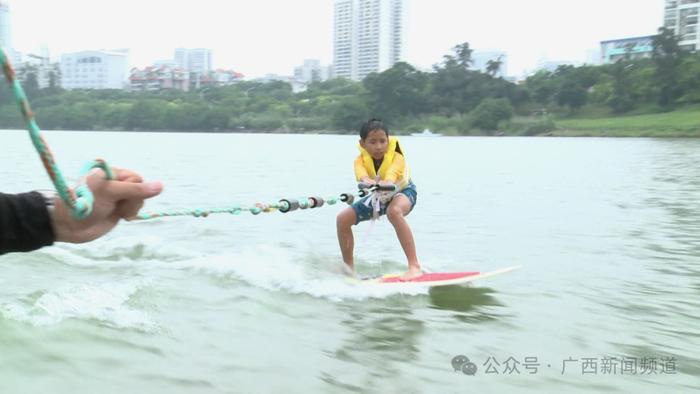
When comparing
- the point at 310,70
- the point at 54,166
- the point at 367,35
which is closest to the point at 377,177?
the point at 54,166

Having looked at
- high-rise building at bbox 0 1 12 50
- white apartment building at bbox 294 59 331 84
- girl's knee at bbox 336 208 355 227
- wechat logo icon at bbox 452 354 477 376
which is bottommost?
wechat logo icon at bbox 452 354 477 376

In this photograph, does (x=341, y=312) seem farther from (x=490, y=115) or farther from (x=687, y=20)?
(x=687, y=20)

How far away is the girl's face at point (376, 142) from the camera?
614 centimetres

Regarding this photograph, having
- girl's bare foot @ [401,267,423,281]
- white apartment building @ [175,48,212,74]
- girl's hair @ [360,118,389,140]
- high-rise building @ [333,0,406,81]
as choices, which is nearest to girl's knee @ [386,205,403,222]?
girl's bare foot @ [401,267,423,281]

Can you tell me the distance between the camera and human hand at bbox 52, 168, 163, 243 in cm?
155

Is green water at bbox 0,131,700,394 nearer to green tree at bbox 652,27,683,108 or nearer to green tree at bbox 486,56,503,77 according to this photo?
green tree at bbox 652,27,683,108

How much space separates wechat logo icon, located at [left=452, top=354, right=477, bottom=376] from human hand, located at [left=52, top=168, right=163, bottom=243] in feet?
7.49

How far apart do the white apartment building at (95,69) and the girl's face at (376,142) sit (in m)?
123

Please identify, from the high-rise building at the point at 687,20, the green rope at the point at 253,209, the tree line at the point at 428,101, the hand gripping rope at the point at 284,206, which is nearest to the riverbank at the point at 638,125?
the tree line at the point at 428,101

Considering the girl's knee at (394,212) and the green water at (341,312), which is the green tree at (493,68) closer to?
the green water at (341,312)

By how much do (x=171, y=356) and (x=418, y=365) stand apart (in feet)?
4.23

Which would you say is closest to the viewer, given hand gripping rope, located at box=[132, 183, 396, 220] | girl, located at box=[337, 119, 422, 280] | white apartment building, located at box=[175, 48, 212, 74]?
hand gripping rope, located at box=[132, 183, 396, 220]

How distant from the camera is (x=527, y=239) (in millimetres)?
8164

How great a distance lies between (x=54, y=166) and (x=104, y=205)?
238 millimetres
